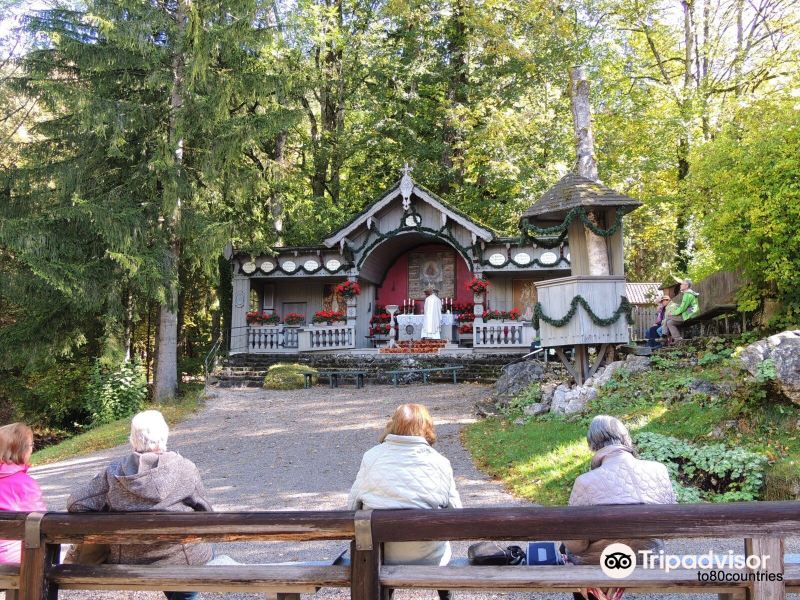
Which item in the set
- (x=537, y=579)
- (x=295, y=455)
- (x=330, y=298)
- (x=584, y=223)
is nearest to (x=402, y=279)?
(x=330, y=298)

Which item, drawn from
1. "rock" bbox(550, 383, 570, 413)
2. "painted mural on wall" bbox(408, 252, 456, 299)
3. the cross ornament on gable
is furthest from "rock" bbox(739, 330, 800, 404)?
"painted mural on wall" bbox(408, 252, 456, 299)

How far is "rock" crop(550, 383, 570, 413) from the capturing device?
11591 mm

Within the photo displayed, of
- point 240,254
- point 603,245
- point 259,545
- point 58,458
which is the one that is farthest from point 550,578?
point 240,254

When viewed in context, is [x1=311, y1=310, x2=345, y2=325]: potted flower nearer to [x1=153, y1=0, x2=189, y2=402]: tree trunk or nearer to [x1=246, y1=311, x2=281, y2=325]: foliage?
[x1=246, y1=311, x2=281, y2=325]: foliage

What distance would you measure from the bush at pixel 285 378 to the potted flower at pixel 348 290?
382 centimetres

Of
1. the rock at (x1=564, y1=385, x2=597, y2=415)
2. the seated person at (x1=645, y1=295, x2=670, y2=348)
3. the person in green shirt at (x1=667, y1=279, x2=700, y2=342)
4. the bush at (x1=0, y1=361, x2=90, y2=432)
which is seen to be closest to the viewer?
the rock at (x1=564, y1=385, x2=597, y2=415)

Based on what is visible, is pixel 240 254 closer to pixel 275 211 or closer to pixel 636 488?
pixel 275 211

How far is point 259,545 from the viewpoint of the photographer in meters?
6.74

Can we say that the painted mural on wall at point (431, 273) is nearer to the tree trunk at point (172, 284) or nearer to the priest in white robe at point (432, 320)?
the priest in white robe at point (432, 320)

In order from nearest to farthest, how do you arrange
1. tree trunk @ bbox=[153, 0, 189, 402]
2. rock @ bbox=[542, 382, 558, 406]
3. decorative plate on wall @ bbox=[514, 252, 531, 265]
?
1. rock @ bbox=[542, 382, 558, 406]
2. tree trunk @ bbox=[153, 0, 189, 402]
3. decorative plate on wall @ bbox=[514, 252, 531, 265]

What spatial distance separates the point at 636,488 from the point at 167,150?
15.3 metres

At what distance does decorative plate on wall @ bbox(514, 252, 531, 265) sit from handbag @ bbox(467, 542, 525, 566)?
1786 cm

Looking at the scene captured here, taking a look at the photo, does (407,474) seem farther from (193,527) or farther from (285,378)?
(285,378)

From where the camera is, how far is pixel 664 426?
917 cm
